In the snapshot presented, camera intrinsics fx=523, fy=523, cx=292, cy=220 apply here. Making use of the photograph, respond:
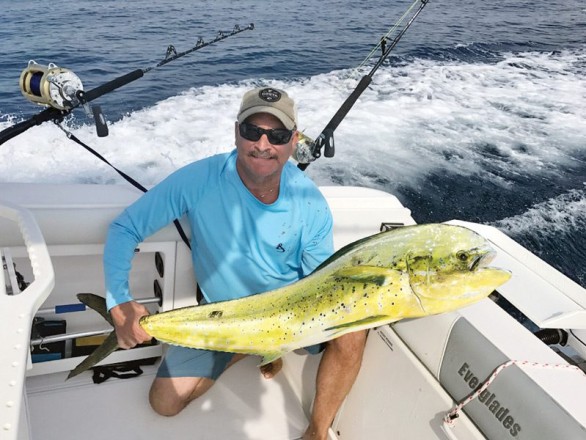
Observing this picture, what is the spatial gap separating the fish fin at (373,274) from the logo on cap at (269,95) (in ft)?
2.85

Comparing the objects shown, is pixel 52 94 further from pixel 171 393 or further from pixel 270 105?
pixel 171 393

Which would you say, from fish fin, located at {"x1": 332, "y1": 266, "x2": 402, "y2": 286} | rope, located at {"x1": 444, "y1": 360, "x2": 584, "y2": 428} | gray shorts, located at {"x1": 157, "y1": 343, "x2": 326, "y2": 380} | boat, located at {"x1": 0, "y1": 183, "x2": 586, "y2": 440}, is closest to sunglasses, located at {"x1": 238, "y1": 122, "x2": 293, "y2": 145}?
boat, located at {"x1": 0, "y1": 183, "x2": 586, "y2": 440}

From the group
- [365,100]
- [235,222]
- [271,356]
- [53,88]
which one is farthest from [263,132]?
[365,100]

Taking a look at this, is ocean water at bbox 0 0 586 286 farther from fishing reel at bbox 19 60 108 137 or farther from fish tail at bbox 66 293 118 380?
fish tail at bbox 66 293 118 380

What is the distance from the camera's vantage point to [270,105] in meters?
1.91

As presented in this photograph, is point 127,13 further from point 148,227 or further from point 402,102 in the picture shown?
point 148,227

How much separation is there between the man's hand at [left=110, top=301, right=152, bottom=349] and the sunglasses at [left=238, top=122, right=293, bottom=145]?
0.74m

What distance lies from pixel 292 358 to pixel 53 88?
5.69 ft

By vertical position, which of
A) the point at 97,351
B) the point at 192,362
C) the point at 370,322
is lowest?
the point at 192,362

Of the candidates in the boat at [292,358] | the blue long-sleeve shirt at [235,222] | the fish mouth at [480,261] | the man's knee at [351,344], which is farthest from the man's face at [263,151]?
the fish mouth at [480,261]

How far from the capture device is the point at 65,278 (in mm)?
2373

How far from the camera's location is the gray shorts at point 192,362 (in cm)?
224

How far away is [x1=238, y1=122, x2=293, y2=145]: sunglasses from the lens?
6.31 ft

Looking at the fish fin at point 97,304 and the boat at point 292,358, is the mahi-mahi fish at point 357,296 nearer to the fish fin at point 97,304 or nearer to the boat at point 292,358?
the fish fin at point 97,304
